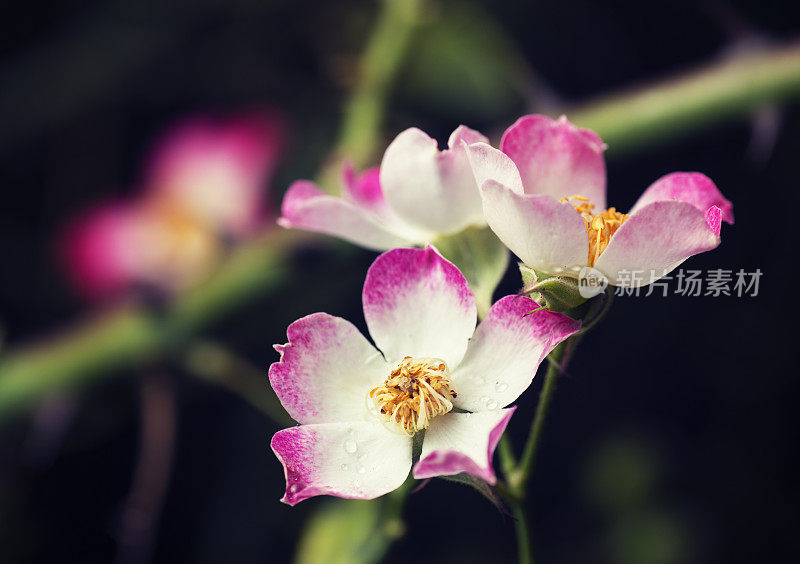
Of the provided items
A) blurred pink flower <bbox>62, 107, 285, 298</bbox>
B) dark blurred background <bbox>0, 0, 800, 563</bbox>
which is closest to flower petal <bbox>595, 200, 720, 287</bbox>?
dark blurred background <bbox>0, 0, 800, 563</bbox>

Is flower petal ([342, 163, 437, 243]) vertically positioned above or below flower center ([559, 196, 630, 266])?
below

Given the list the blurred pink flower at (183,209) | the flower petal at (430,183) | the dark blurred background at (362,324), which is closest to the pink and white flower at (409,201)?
the flower petal at (430,183)

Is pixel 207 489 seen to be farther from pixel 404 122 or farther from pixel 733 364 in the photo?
pixel 733 364

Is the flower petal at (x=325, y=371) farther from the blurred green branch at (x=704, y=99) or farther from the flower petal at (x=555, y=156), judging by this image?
the blurred green branch at (x=704, y=99)

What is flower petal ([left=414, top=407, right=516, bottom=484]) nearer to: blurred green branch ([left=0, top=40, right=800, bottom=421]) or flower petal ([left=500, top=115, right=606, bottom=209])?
flower petal ([left=500, top=115, right=606, bottom=209])

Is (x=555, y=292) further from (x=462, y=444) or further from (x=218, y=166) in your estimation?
(x=218, y=166)

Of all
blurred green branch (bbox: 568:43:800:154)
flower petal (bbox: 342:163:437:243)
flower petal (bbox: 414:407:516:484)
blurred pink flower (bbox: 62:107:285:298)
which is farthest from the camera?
blurred pink flower (bbox: 62:107:285:298)
